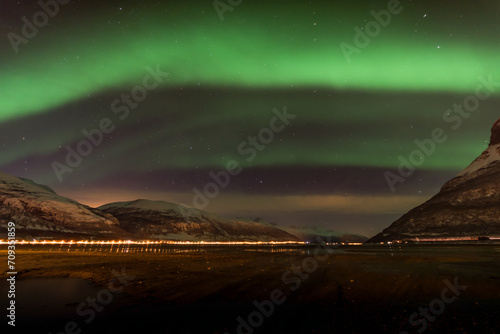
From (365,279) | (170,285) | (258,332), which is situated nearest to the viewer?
(258,332)

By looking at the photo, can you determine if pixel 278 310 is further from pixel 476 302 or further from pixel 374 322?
pixel 476 302

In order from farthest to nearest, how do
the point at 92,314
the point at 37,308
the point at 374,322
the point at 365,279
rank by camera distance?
the point at 365,279
the point at 37,308
the point at 92,314
the point at 374,322

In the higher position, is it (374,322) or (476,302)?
(374,322)

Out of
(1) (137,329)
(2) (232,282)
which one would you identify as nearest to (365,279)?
(2) (232,282)

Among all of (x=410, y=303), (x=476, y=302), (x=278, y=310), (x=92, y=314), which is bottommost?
(x=476, y=302)

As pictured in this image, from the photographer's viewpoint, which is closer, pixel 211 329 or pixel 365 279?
pixel 211 329

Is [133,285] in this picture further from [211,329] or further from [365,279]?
[365,279]

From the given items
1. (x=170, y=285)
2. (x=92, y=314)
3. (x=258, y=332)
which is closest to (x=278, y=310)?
(x=258, y=332)

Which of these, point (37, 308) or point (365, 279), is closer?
point (37, 308)

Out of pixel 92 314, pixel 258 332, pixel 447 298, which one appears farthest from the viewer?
pixel 447 298

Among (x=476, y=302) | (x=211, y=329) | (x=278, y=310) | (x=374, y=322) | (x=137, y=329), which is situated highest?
(x=137, y=329)
